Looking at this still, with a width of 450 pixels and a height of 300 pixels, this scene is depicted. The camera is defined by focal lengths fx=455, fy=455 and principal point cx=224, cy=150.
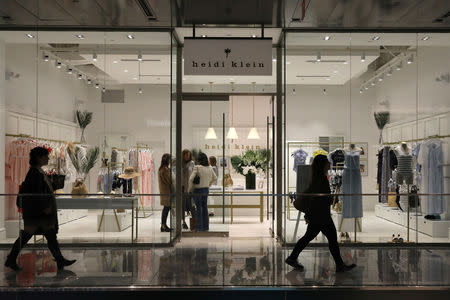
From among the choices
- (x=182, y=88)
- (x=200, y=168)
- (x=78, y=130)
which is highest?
(x=182, y=88)

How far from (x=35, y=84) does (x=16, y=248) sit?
3.12 m

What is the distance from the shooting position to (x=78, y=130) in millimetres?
6898

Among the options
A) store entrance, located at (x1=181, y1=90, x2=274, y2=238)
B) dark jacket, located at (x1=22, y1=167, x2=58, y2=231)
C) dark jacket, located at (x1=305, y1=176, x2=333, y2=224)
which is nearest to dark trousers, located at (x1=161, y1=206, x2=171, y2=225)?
store entrance, located at (x1=181, y1=90, x2=274, y2=238)

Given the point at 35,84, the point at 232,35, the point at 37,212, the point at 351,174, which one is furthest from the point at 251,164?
the point at 37,212

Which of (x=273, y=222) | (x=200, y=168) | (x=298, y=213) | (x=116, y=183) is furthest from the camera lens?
(x=200, y=168)

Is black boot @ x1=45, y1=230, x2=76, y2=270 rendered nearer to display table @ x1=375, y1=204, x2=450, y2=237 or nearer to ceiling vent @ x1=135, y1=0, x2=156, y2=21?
ceiling vent @ x1=135, y1=0, x2=156, y2=21

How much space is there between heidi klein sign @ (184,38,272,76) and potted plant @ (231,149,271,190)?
6.20 feet

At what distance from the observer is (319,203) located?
4594 millimetres

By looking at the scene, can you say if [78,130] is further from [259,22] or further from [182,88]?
[259,22]

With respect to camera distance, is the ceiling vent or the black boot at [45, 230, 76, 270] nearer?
the black boot at [45, 230, 76, 270]

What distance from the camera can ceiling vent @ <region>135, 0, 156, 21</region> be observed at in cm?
569

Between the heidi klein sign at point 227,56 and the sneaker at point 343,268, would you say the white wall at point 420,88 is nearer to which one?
the heidi klein sign at point 227,56

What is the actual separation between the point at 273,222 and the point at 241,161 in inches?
71.1

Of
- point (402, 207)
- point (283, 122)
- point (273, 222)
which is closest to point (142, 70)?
point (283, 122)
